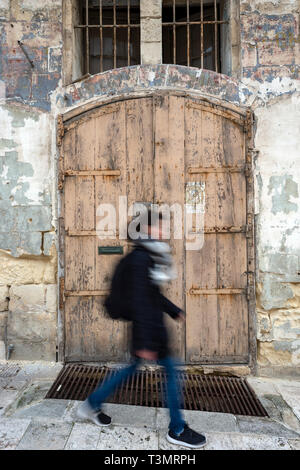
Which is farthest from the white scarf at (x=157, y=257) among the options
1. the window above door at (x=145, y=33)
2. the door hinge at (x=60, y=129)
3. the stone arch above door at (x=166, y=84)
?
the window above door at (x=145, y=33)

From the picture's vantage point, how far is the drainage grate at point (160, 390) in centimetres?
322

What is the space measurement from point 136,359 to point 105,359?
1.43 m

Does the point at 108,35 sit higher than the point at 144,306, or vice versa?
the point at 108,35

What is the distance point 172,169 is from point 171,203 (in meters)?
0.38

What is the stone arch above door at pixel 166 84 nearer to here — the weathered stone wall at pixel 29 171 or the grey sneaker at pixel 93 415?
the weathered stone wall at pixel 29 171

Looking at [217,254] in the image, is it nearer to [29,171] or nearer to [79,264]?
[79,264]

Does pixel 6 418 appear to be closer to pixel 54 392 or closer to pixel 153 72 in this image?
pixel 54 392

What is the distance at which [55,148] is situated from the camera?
13.1ft

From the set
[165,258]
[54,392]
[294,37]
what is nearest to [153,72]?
[294,37]

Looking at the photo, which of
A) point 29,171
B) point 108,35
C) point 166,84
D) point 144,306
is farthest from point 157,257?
point 108,35

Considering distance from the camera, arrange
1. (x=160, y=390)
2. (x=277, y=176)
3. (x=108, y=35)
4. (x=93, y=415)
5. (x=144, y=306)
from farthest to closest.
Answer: (x=108, y=35) < (x=277, y=176) < (x=160, y=390) < (x=93, y=415) < (x=144, y=306)

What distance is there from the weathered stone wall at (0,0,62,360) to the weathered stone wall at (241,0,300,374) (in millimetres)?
2264

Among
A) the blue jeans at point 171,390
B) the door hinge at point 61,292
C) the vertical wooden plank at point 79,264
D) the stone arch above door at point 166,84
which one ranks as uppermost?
the stone arch above door at point 166,84

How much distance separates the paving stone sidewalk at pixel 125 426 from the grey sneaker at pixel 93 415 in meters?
0.05
